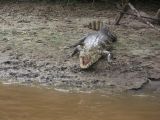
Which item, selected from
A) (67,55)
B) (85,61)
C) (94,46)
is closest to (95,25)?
(94,46)

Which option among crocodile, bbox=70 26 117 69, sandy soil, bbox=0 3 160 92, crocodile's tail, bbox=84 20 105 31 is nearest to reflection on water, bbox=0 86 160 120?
sandy soil, bbox=0 3 160 92

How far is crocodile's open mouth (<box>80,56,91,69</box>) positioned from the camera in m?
7.98

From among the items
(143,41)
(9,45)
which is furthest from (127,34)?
(9,45)

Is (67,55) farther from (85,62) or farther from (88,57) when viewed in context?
(85,62)

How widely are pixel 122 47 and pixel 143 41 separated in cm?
61

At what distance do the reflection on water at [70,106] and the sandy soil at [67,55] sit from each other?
1.38 feet

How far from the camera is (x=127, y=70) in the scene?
7938 mm

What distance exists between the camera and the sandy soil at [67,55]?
24.6 ft

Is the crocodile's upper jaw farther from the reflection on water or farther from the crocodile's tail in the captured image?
the crocodile's tail

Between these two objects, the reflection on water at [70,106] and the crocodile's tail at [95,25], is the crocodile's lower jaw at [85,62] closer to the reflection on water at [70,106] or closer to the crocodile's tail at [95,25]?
the reflection on water at [70,106]

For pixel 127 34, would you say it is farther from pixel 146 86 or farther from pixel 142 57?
pixel 146 86

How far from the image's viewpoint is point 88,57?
8195 mm

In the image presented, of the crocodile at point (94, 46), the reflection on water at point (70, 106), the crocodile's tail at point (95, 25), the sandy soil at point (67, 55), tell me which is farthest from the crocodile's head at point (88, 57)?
the crocodile's tail at point (95, 25)

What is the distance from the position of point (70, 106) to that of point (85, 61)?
74.7 inches
